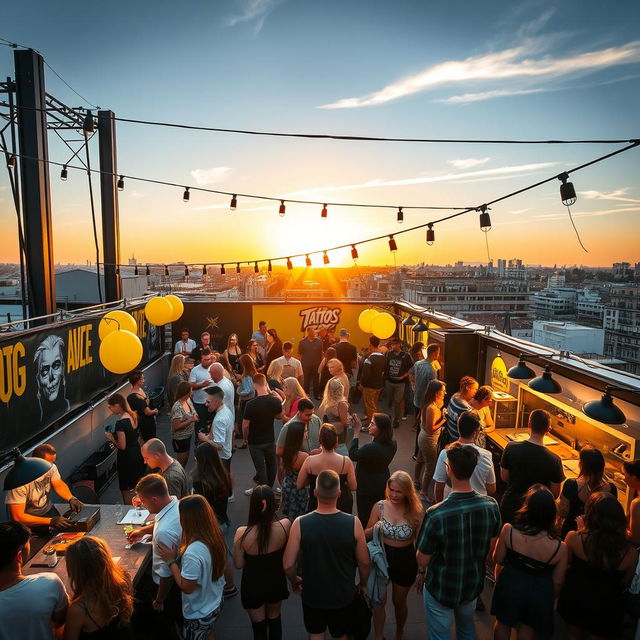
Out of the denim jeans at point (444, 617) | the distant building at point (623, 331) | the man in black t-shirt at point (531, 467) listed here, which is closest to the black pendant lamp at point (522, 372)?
the man in black t-shirt at point (531, 467)

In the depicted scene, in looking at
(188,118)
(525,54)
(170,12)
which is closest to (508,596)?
(525,54)

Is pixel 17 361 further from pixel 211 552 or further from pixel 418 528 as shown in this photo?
pixel 418 528

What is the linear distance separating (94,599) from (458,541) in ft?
6.36

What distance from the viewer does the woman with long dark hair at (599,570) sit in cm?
259

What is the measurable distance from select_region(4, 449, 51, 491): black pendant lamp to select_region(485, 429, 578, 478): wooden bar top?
4965 mm

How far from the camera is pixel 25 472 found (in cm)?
241

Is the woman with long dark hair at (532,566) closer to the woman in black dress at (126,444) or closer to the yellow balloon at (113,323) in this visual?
the woman in black dress at (126,444)

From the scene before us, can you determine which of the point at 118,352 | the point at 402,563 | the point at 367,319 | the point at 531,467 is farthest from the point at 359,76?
the point at 402,563

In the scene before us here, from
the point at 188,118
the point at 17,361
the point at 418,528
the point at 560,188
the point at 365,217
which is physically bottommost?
the point at 418,528

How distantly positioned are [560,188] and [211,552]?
3.78 metres

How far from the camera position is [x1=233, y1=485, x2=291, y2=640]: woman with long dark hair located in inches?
97.1

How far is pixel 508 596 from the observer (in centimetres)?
263

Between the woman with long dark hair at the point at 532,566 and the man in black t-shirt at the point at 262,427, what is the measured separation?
2842 mm

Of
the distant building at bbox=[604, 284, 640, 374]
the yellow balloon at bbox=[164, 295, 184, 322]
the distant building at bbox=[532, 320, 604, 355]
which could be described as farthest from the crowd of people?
the distant building at bbox=[604, 284, 640, 374]
